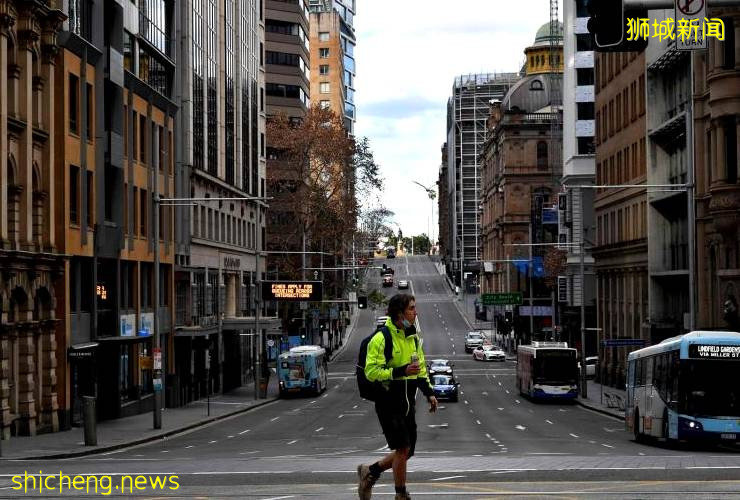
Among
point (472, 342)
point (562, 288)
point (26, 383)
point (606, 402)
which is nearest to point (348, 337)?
point (472, 342)

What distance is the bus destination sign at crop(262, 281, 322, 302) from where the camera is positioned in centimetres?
7244

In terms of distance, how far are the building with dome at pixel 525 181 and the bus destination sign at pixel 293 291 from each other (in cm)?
4187

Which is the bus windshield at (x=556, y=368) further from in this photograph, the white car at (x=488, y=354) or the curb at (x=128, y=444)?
the white car at (x=488, y=354)

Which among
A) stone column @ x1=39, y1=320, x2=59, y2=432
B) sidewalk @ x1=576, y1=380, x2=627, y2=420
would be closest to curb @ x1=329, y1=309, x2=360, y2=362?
sidewalk @ x1=576, y1=380, x2=627, y2=420

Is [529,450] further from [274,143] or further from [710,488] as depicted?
[274,143]

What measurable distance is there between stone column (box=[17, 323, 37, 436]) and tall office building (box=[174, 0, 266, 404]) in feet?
48.0

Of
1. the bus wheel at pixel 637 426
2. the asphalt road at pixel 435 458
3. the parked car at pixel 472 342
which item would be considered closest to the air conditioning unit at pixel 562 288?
the parked car at pixel 472 342

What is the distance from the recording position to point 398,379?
1233 centimetres

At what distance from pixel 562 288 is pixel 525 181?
126 ft

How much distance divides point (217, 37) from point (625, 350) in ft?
97.1

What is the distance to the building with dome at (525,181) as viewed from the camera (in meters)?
124

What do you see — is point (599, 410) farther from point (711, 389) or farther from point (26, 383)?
point (711, 389)

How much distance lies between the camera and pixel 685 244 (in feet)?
200

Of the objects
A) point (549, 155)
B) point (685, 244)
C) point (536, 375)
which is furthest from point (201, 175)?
point (549, 155)
